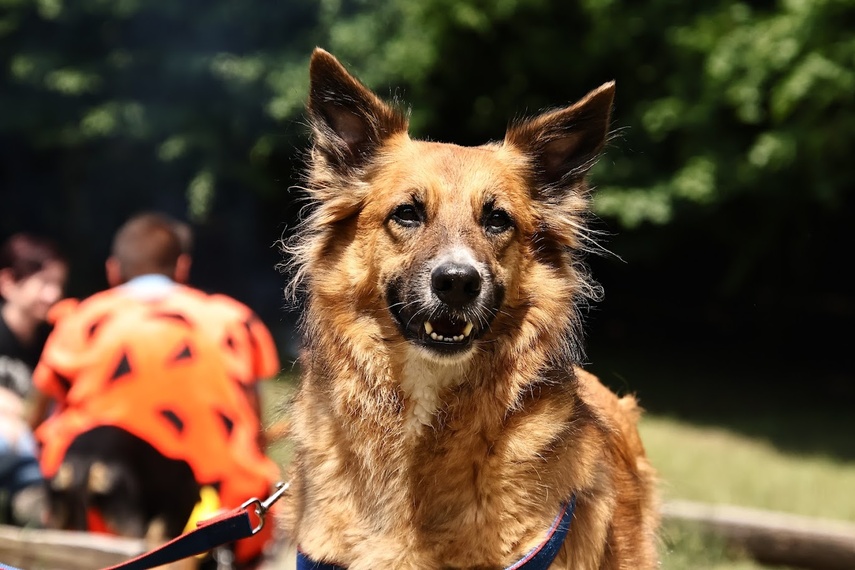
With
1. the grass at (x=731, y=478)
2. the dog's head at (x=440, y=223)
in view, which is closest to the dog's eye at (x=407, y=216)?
the dog's head at (x=440, y=223)

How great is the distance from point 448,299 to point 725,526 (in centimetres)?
351

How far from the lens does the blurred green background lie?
8531 millimetres

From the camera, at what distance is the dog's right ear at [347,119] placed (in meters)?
3.20

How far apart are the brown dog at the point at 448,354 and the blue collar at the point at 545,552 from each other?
0.02 m

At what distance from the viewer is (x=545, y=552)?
2.68 meters

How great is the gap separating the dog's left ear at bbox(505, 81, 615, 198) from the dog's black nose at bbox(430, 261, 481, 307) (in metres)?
0.60

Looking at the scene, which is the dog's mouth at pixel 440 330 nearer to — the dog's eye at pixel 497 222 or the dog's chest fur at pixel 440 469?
the dog's chest fur at pixel 440 469

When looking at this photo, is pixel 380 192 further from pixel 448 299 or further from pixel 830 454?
pixel 830 454

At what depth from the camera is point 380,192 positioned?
10.6ft

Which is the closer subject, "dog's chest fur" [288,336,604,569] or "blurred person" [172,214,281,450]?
"dog's chest fur" [288,336,604,569]

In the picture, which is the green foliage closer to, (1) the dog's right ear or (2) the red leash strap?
(1) the dog's right ear

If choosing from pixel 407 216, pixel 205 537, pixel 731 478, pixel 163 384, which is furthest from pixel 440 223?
pixel 731 478

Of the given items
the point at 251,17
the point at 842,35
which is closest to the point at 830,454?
the point at 842,35

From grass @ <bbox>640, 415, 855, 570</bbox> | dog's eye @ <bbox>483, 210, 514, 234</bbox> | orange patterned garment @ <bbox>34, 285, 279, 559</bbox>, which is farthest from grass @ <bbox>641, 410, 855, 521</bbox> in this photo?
dog's eye @ <bbox>483, 210, 514, 234</bbox>
